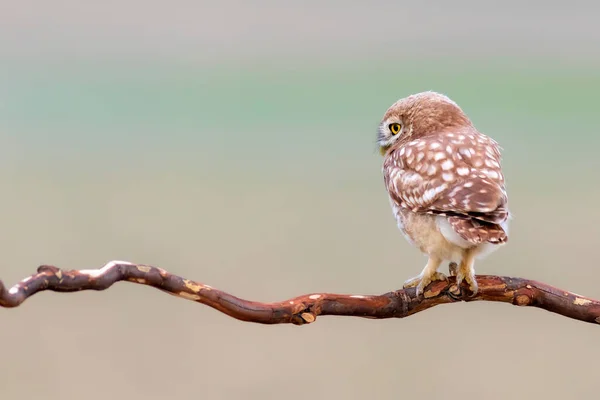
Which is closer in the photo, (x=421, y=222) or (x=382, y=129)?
(x=421, y=222)

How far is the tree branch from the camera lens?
164 centimetres

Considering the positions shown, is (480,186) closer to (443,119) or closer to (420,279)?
(420,279)

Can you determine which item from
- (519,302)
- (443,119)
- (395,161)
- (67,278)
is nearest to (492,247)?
(519,302)

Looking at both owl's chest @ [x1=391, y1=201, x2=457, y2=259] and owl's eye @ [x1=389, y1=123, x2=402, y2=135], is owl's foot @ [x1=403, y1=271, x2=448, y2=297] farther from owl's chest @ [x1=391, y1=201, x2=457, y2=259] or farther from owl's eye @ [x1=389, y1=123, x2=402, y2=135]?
owl's eye @ [x1=389, y1=123, x2=402, y2=135]

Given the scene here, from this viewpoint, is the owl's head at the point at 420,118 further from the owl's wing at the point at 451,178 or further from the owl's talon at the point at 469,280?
the owl's talon at the point at 469,280

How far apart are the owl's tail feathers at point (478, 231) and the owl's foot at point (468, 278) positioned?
239 millimetres

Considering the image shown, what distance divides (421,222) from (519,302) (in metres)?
0.39

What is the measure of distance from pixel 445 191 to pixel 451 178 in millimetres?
91

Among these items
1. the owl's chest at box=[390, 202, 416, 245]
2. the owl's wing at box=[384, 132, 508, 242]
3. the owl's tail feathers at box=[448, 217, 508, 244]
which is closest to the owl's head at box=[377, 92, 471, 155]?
the owl's wing at box=[384, 132, 508, 242]

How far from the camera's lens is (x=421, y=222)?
8.38 ft

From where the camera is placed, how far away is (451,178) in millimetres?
2537

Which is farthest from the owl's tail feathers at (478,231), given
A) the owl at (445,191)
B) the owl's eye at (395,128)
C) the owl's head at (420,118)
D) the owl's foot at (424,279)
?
the owl's eye at (395,128)

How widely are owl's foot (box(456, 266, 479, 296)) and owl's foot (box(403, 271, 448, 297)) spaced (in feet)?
0.33

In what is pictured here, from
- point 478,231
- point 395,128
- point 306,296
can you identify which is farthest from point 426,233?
point 395,128
